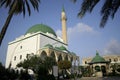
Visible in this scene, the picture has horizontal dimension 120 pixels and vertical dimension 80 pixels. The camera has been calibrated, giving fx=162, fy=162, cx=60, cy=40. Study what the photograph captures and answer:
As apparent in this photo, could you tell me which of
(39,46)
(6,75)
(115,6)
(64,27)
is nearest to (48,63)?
(6,75)

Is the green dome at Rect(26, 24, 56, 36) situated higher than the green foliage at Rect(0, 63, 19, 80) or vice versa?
the green dome at Rect(26, 24, 56, 36)

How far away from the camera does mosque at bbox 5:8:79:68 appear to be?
146 feet

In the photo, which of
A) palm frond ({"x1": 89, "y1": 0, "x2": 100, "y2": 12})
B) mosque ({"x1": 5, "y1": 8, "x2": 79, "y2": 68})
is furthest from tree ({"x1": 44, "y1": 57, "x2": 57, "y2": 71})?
palm frond ({"x1": 89, "y1": 0, "x2": 100, "y2": 12})

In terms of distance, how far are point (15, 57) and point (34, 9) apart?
38350mm

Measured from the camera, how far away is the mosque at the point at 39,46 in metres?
44.4

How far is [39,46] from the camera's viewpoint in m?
46.8

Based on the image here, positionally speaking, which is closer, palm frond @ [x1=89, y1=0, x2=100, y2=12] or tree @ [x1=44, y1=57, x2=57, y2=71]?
palm frond @ [x1=89, y1=0, x2=100, y2=12]

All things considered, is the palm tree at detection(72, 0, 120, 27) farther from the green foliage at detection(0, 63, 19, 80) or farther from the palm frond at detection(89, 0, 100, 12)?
the green foliage at detection(0, 63, 19, 80)

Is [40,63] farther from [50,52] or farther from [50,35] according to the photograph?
[50,35]

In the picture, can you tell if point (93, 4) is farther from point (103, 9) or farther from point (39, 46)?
point (39, 46)

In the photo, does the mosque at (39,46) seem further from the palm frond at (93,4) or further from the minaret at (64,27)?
the palm frond at (93,4)

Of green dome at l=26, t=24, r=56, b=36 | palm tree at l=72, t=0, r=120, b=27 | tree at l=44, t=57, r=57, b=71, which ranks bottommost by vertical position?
tree at l=44, t=57, r=57, b=71

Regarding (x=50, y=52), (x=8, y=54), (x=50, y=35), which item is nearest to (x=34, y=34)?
(x=50, y=35)

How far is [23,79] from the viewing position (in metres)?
25.1
